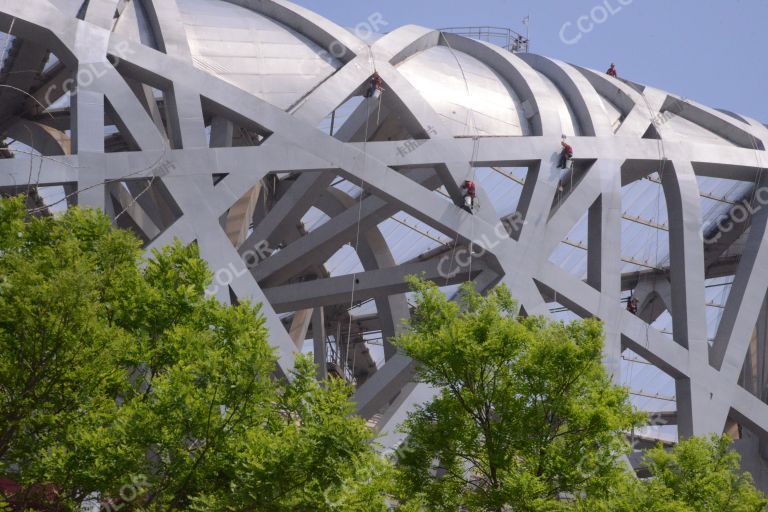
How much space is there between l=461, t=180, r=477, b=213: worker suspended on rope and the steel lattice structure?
0.22 m

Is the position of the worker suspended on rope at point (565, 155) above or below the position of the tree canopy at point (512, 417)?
above

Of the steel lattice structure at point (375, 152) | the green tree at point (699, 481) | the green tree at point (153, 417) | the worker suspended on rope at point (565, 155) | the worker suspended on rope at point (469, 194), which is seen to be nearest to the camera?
the green tree at point (153, 417)

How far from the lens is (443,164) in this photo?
31469 mm

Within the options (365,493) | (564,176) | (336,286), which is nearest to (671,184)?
(564,176)

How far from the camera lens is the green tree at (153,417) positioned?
1856 centimetres

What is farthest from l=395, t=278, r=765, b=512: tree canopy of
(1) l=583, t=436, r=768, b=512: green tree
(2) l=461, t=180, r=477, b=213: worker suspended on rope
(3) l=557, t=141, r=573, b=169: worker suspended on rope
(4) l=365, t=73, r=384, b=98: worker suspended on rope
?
(3) l=557, t=141, r=573, b=169: worker suspended on rope

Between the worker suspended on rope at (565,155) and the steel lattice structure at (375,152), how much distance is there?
25 cm

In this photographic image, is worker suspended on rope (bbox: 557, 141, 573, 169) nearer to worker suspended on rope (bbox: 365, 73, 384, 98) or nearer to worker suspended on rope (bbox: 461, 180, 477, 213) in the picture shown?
worker suspended on rope (bbox: 461, 180, 477, 213)

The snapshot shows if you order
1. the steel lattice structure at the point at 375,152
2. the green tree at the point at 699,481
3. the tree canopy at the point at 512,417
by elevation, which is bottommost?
the tree canopy at the point at 512,417

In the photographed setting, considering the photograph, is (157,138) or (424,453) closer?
(424,453)

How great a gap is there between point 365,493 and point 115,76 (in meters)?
13.3

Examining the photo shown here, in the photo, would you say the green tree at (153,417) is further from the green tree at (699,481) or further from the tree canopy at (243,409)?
the green tree at (699,481)

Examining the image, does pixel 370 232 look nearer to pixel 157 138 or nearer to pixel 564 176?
pixel 564 176

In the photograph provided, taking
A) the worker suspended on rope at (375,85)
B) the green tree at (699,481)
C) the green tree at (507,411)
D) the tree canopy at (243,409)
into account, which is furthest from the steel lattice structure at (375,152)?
the green tree at (699,481)
